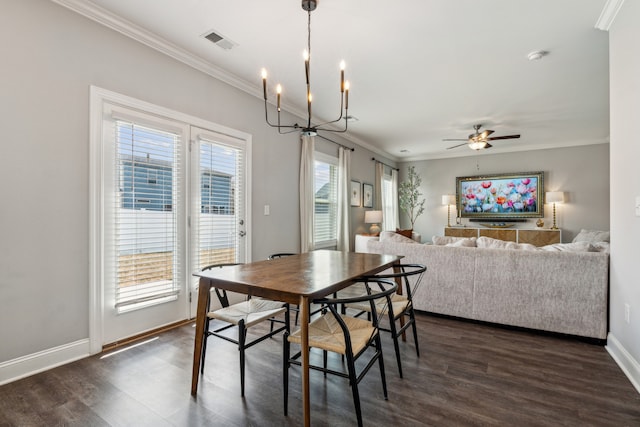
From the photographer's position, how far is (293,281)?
1.76 metres

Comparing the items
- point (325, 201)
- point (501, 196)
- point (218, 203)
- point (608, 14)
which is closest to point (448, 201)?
point (501, 196)

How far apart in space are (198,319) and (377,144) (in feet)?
19.0

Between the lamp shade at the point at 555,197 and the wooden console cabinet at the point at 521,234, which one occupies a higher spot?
the lamp shade at the point at 555,197

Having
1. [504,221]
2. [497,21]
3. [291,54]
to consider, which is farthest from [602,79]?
[504,221]

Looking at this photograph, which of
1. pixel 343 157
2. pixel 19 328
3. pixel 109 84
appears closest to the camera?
pixel 19 328

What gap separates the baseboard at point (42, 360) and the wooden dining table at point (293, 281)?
42.2 inches

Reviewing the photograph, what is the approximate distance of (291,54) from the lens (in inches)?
122

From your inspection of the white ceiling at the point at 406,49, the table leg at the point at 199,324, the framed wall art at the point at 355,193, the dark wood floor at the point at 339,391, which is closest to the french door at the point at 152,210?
the dark wood floor at the point at 339,391

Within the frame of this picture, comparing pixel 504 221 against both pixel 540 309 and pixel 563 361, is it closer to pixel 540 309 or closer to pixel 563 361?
pixel 540 309

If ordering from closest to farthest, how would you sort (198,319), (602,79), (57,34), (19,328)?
(198,319)
(19,328)
(57,34)
(602,79)

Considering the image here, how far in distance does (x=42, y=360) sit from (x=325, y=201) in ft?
13.3

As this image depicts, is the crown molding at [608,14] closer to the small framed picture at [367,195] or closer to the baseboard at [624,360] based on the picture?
the baseboard at [624,360]

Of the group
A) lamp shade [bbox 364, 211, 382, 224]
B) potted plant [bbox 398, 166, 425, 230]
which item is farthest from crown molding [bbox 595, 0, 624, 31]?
potted plant [bbox 398, 166, 425, 230]

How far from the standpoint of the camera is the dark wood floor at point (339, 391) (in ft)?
5.51
